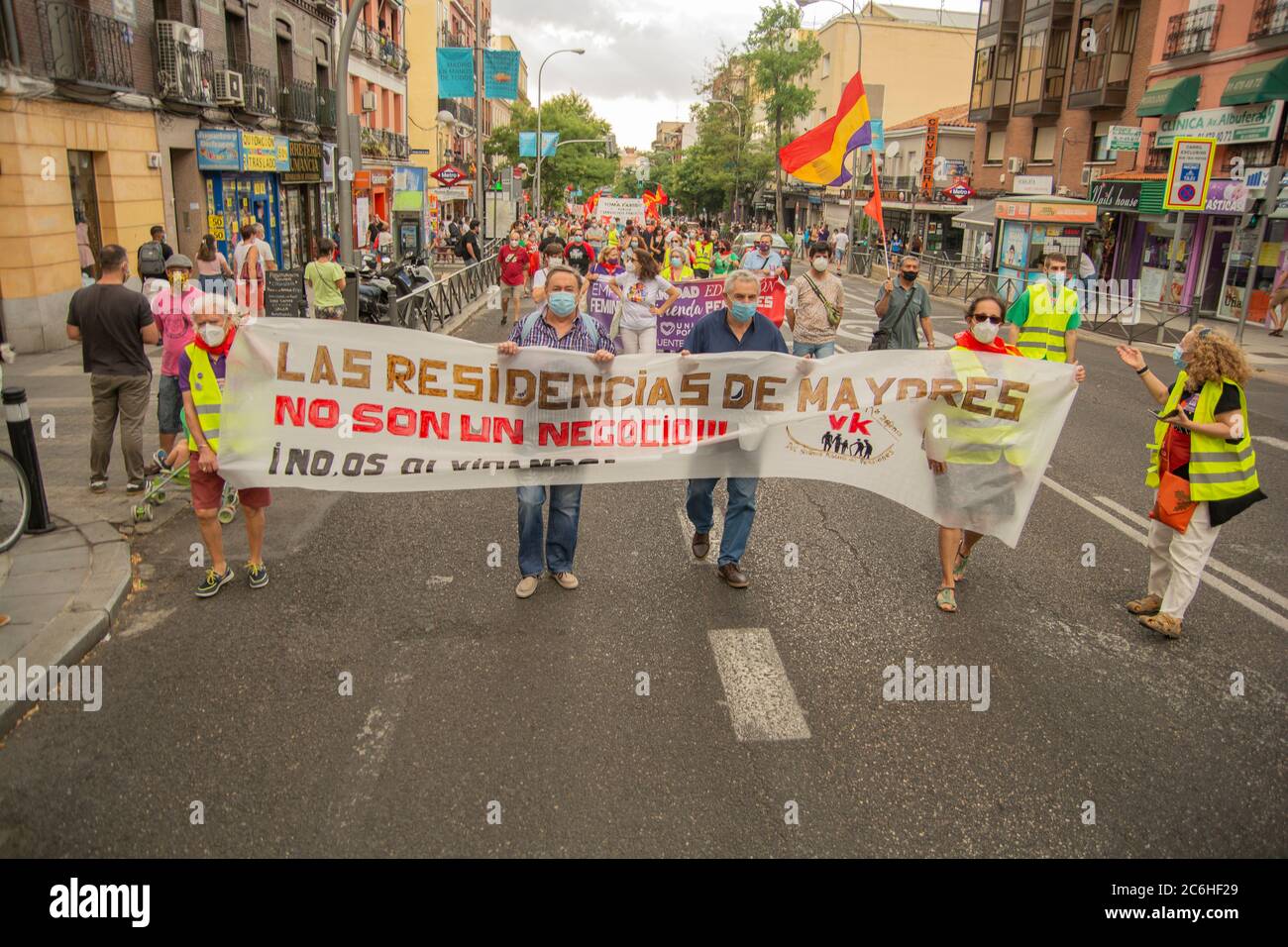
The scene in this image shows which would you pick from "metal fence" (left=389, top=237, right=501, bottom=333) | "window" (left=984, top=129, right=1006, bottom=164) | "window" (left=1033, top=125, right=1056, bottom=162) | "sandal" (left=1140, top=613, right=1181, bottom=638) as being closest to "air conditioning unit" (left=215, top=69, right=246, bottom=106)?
"metal fence" (left=389, top=237, right=501, bottom=333)

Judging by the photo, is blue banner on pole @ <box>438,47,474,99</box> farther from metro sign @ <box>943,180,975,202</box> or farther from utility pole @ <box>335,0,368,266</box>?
metro sign @ <box>943,180,975,202</box>

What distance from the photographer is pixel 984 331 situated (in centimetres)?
559

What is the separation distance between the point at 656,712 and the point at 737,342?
7.89 ft

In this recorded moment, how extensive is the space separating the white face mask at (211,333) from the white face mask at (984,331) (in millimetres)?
4379

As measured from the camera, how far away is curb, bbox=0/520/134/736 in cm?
467

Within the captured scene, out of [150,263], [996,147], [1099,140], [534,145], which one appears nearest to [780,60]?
[534,145]

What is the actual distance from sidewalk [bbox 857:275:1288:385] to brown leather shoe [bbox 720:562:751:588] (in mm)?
12220

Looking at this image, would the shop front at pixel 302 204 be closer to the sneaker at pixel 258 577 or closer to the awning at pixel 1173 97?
the sneaker at pixel 258 577

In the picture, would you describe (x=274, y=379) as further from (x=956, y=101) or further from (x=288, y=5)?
(x=956, y=101)

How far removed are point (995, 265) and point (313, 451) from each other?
31.5 m

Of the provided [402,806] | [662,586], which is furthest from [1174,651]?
[402,806]

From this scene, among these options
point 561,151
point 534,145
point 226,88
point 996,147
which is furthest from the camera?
point 561,151

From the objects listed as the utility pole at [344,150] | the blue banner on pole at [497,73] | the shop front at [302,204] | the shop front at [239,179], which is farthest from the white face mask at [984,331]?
the blue banner on pole at [497,73]

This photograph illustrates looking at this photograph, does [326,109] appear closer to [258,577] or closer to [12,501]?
[12,501]
